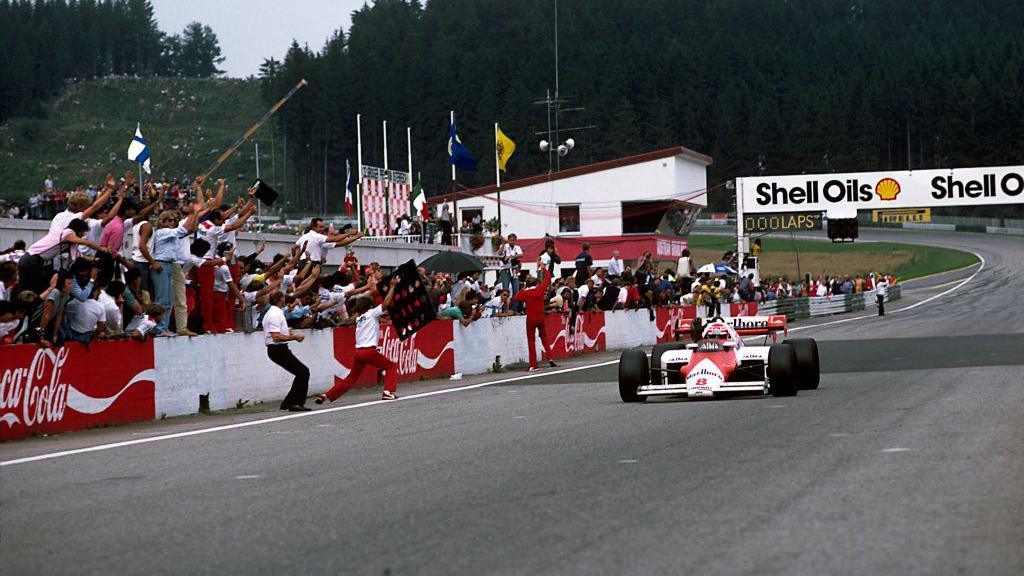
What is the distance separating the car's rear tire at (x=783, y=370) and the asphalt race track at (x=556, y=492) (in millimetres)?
358

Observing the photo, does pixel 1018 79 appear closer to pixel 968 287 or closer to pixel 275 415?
pixel 968 287

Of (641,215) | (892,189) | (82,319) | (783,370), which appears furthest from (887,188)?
(82,319)

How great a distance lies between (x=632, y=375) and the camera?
15008mm

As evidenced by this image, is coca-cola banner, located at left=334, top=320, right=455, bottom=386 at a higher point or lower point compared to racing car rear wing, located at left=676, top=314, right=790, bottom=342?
lower

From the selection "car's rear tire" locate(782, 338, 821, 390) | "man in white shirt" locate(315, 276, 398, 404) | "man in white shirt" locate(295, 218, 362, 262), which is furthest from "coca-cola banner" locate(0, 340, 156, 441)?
"car's rear tire" locate(782, 338, 821, 390)

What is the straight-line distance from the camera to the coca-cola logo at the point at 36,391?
43.1 ft

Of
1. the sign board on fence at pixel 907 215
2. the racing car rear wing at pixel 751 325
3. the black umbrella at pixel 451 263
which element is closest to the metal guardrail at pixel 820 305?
the sign board on fence at pixel 907 215

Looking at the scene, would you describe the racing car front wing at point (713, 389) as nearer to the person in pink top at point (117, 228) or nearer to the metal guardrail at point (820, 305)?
the person in pink top at point (117, 228)

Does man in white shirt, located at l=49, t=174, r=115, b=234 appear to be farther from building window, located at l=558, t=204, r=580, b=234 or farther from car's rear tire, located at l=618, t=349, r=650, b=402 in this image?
building window, located at l=558, t=204, r=580, b=234

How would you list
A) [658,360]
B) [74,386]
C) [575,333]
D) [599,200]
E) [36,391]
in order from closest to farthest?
[36,391], [74,386], [658,360], [575,333], [599,200]

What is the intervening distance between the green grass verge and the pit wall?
193 ft

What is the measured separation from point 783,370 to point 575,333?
1401cm

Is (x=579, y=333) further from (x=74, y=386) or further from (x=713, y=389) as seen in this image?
(x=74, y=386)

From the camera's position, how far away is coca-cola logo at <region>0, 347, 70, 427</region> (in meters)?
13.1
